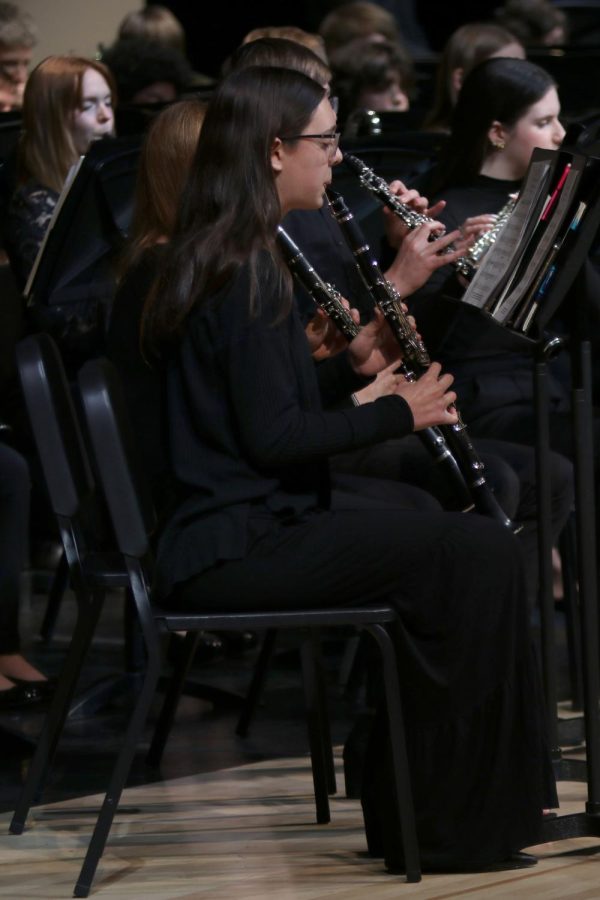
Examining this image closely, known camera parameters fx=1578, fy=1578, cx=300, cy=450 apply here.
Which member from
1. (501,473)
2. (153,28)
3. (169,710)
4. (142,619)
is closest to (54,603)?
(169,710)

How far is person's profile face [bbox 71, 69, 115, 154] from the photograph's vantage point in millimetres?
3891

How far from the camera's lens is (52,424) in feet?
8.01

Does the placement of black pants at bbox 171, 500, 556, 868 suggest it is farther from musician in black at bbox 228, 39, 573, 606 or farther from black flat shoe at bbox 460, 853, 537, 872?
musician in black at bbox 228, 39, 573, 606

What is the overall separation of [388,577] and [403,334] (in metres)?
0.57

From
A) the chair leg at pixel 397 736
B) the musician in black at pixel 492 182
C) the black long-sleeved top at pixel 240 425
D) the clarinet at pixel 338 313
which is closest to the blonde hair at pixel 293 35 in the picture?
the musician in black at pixel 492 182

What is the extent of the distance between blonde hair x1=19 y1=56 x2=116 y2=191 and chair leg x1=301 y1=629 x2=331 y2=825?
5.22 ft

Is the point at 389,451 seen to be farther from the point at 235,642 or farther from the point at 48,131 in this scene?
the point at 48,131

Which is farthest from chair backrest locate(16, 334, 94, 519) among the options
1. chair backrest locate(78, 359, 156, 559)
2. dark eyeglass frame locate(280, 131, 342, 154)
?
dark eyeglass frame locate(280, 131, 342, 154)

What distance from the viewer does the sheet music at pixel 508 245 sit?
8.02ft

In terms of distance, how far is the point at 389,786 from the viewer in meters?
2.34

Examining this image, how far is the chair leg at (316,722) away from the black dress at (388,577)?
0.80 feet

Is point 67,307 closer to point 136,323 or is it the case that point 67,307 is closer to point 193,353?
point 136,323

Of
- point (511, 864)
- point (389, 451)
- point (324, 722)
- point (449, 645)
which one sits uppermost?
point (389, 451)

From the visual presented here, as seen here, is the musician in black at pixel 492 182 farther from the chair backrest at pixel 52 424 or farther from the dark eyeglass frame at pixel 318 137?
the chair backrest at pixel 52 424
